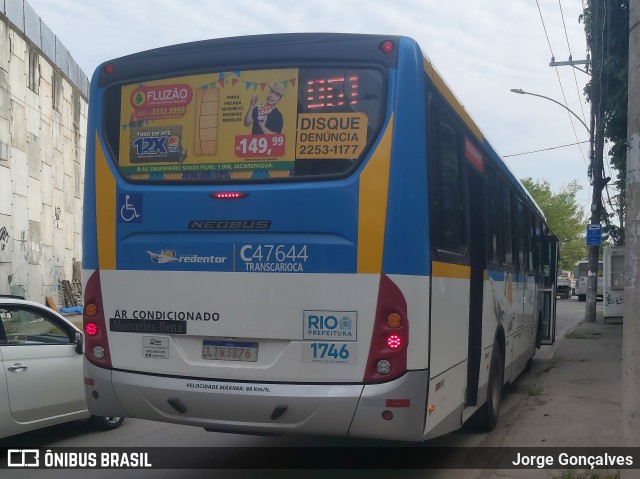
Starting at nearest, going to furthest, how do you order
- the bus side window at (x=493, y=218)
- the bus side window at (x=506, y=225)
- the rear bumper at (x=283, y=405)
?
the rear bumper at (x=283, y=405) → the bus side window at (x=493, y=218) → the bus side window at (x=506, y=225)

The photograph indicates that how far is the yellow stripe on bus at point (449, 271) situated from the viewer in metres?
5.24

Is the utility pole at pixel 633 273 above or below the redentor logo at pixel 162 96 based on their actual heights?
below

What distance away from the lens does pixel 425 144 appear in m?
5.07

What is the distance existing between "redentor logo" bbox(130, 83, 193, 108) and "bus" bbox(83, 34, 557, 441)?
12 mm

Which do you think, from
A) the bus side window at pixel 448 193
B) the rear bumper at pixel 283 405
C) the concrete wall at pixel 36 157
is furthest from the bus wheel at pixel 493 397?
the concrete wall at pixel 36 157

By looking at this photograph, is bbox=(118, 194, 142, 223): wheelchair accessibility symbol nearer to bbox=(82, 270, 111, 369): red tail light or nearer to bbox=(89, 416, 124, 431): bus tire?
bbox=(82, 270, 111, 369): red tail light

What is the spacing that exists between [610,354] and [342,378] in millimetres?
11662

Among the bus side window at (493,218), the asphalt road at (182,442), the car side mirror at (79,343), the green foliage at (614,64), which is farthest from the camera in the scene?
the green foliage at (614,64)

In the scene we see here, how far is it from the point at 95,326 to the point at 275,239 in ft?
5.33

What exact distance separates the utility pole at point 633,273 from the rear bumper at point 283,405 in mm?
1402

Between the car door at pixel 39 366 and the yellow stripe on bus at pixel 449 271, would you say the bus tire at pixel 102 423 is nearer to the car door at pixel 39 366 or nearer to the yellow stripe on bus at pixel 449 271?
the car door at pixel 39 366

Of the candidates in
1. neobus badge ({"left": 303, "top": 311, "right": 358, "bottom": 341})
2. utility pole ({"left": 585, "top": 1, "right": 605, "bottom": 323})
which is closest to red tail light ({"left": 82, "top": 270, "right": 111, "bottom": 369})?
neobus badge ({"left": 303, "top": 311, "right": 358, "bottom": 341})

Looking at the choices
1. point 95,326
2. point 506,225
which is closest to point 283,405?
point 95,326

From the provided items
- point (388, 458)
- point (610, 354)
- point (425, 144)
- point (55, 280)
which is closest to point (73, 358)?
point (388, 458)
